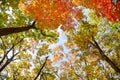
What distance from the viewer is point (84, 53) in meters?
19.9

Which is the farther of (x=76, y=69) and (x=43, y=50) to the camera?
(x=76, y=69)

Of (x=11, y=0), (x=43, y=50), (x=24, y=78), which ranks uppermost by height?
(x=11, y=0)

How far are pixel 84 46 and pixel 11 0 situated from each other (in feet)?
25.6

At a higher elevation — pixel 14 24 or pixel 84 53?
pixel 14 24

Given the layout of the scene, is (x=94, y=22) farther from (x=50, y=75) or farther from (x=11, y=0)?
(x=11, y=0)

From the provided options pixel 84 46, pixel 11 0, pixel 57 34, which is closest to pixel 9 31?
pixel 11 0

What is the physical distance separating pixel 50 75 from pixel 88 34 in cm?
785

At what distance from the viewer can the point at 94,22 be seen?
21062mm

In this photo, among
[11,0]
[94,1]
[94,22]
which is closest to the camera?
[94,1]

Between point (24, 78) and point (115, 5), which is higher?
point (115, 5)

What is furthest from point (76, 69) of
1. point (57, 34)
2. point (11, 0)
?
point (11, 0)

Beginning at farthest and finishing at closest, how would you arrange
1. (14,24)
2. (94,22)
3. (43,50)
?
(43,50), (94,22), (14,24)

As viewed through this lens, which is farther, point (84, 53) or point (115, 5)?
point (84, 53)

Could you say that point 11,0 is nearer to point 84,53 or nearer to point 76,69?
point 84,53
